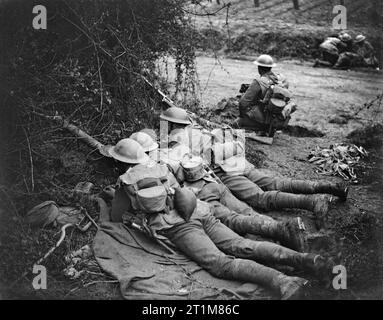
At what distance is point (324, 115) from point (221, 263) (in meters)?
6.49

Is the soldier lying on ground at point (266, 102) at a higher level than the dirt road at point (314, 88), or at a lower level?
higher

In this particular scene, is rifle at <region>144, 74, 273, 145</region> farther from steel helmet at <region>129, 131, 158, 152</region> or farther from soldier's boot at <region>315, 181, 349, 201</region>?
soldier's boot at <region>315, 181, 349, 201</region>

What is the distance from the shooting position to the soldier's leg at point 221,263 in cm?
447

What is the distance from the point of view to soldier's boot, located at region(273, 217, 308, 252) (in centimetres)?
510

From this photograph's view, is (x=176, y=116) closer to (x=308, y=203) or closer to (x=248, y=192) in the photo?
(x=248, y=192)

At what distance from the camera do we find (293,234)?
5.15m

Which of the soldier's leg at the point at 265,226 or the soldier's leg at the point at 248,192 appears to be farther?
the soldier's leg at the point at 248,192

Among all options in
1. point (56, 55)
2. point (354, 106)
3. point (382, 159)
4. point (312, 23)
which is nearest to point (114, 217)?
point (56, 55)

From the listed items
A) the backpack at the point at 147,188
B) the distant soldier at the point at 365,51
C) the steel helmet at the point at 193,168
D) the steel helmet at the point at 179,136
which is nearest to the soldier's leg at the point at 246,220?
the steel helmet at the point at 193,168

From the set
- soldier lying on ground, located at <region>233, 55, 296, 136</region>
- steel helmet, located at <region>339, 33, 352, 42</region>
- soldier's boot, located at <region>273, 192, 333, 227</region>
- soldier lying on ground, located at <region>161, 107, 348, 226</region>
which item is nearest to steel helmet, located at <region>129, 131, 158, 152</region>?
soldier lying on ground, located at <region>161, 107, 348, 226</region>

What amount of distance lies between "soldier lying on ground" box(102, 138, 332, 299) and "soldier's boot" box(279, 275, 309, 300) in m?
0.14

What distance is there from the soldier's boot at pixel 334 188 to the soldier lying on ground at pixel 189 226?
5.61ft

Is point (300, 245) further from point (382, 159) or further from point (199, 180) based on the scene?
point (382, 159)

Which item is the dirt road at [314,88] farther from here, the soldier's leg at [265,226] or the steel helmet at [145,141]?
the soldier's leg at [265,226]
